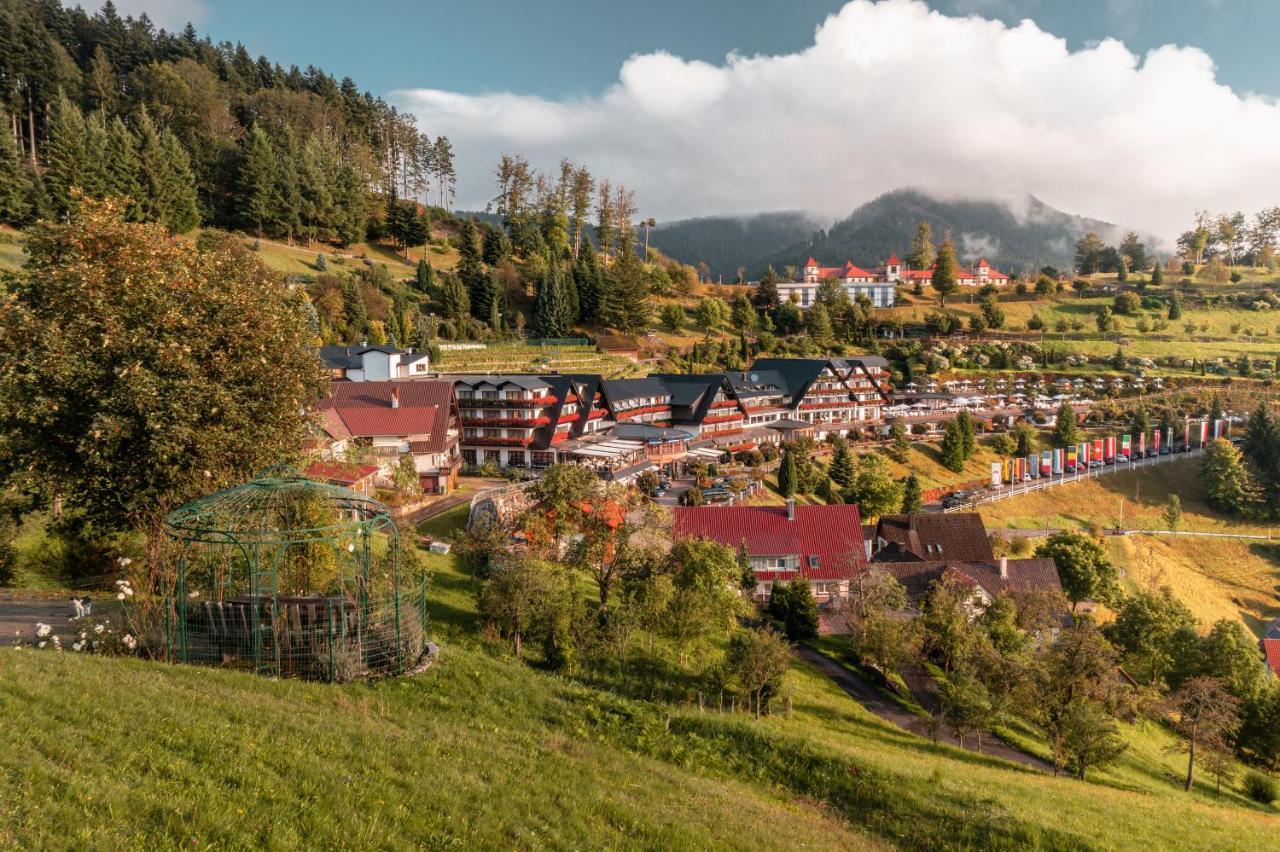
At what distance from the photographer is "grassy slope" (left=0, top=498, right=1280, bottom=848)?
7.86m

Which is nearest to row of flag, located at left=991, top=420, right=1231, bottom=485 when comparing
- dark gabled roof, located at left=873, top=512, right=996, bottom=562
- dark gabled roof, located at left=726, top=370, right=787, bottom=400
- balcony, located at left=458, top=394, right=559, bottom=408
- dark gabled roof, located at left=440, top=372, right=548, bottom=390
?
dark gabled roof, located at left=726, top=370, right=787, bottom=400

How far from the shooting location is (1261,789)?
27.9 meters

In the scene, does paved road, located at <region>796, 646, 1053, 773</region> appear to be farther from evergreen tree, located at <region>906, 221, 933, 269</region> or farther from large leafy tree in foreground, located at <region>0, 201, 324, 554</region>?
evergreen tree, located at <region>906, 221, 933, 269</region>

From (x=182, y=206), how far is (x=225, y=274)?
6630 cm

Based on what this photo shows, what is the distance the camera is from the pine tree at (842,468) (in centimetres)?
6150

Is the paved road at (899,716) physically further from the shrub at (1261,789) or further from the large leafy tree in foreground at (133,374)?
the large leafy tree in foreground at (133,374)

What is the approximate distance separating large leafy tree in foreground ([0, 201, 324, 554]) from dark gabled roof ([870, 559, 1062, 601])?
1231 inches

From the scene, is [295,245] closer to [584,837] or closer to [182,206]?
[182,206]

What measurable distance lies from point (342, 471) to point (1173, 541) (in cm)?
6757

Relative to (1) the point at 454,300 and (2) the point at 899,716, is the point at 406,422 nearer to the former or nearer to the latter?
(2) the point at 899,716

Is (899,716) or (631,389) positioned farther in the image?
(631,389)

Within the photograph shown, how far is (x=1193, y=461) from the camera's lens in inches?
2970

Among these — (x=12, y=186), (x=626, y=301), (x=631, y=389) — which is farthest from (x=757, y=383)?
(x=12, y=186)

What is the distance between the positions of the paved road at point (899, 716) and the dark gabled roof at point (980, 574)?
8.65 meters
